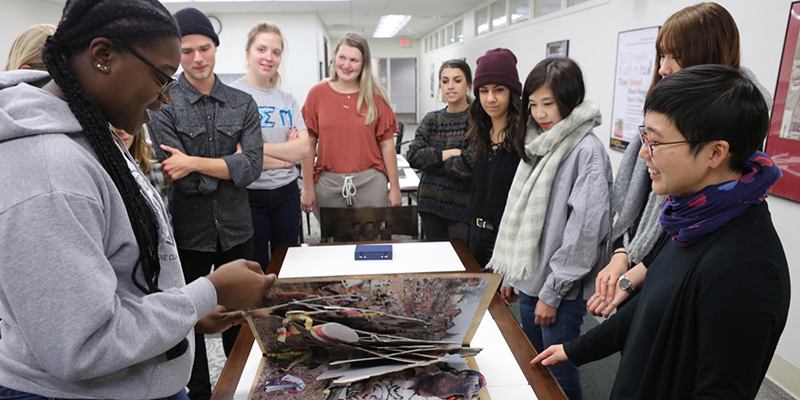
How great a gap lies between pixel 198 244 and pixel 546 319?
1.30m

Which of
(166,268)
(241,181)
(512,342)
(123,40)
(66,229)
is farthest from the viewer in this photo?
(241,181)

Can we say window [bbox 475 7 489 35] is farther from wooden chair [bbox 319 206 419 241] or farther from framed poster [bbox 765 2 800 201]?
wooden chair [bbox 319 206 419 241]

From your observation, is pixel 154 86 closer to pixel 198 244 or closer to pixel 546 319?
pixel 198 244

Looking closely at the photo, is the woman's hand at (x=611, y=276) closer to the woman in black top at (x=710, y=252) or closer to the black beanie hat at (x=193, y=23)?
the woman in black top at (x=710, y=252)

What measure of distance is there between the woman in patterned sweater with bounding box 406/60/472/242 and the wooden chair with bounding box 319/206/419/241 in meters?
0.26

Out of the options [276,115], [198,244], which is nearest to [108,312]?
[198,244]

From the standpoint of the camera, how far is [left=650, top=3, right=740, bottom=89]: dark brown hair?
1297mm

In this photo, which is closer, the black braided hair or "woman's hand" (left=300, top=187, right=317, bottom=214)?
the black braided hair

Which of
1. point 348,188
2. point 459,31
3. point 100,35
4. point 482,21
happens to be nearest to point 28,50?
point 100,35

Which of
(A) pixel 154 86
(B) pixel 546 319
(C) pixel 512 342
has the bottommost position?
(B) pixel 546 319

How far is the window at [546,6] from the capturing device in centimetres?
532

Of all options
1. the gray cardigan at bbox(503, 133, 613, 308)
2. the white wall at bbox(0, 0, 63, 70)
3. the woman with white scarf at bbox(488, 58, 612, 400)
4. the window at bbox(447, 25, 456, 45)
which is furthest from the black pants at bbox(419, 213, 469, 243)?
the window at bbox(447, 25, 456, 45)

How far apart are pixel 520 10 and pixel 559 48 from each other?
6.22 ft

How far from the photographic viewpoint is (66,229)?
0.65m
